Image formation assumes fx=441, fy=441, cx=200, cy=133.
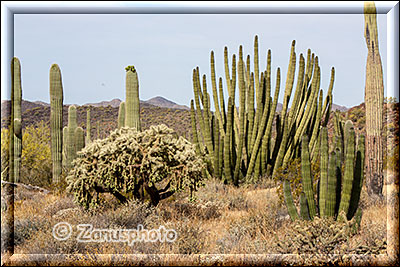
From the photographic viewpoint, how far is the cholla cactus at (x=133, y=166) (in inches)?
252

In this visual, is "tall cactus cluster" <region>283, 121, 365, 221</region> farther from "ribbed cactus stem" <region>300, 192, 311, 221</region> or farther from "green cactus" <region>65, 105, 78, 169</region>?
"green cactus" <region>65, 105, 78, 169</region>

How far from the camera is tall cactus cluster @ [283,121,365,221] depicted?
5652 mm

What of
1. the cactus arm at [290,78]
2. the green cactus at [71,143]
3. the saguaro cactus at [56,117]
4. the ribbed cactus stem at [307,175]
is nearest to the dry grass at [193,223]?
the ribbed cactus stem at [307,175]

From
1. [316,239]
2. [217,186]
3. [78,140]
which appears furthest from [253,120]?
[316,239]

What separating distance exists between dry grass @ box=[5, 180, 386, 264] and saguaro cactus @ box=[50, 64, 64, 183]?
1411mm

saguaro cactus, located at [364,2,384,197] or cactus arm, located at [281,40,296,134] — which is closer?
saguaro cactus, located at [364,2,384,197]

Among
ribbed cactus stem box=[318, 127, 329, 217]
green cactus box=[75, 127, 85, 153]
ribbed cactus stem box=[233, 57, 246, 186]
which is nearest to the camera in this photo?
ribbed cactus stem box=[318, 127, 329, 217]

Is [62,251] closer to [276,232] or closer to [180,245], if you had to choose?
[180,245]

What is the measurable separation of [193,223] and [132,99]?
3241mm

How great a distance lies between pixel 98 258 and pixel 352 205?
3331 millimetres

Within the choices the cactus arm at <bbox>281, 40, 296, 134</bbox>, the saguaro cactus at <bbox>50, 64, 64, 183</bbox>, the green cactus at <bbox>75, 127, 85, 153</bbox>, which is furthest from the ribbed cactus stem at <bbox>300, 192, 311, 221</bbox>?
the saguaro cactus at <bbox>50, 64, 64, 183</bbox>

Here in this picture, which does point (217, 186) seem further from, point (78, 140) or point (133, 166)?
point (78, 140)

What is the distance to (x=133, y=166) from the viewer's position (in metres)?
6.45

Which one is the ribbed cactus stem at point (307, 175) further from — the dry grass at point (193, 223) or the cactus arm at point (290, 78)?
the cactus arm at point (290, 78)
